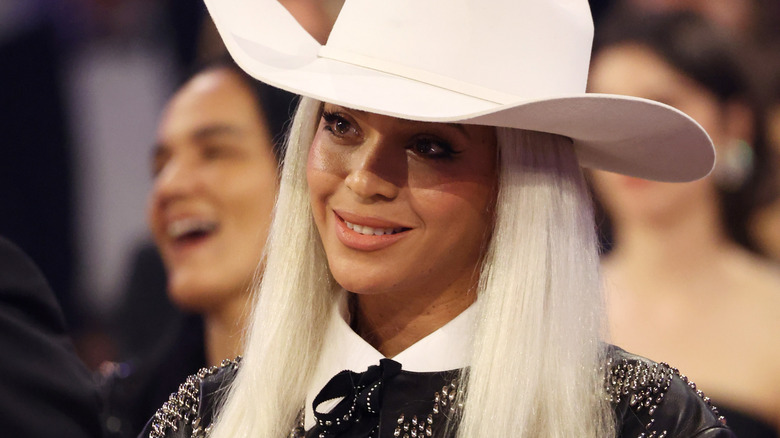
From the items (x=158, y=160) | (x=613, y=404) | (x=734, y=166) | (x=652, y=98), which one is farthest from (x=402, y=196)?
(x=158, y=160)

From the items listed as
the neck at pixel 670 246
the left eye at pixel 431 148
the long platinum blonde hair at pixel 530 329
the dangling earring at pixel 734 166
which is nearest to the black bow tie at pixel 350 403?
the long platinum blonde hair at pixel 530 329

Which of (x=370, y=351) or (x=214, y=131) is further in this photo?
(x=214, y=131)

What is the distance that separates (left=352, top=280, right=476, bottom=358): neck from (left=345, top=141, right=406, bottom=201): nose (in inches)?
8.4

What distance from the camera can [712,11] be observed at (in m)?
2.71

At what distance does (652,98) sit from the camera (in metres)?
2.77

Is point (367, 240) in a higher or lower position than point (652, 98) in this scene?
lower

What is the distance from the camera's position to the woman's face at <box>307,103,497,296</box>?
1.47m

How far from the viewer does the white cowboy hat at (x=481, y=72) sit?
1.40 metres

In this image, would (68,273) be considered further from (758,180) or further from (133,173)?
(758,180)

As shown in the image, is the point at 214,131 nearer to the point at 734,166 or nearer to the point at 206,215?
the point at 206,215

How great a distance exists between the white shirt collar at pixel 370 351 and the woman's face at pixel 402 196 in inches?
3.8

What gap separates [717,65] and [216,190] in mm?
1584

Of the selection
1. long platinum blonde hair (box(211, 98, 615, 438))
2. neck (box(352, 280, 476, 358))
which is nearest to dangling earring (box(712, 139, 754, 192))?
long platinum blonde hair (box(211, 98, 615, 438))

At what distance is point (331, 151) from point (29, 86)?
77.5 inches
